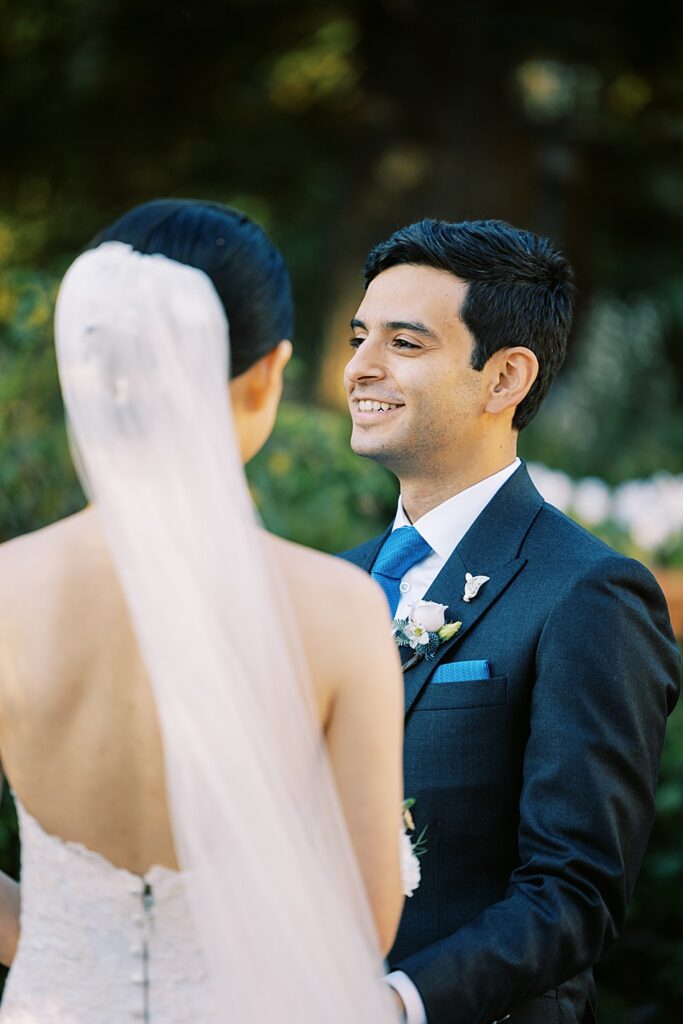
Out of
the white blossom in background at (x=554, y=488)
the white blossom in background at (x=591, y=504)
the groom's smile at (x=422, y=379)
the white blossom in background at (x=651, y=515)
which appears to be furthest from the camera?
the white blossom in background at (x=651, y=515)

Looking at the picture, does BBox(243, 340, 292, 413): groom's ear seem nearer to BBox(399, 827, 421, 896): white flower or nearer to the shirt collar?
BBox(399, 827, 421, 896): white flower

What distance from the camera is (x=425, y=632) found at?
272 centimetres

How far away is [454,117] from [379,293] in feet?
24.9

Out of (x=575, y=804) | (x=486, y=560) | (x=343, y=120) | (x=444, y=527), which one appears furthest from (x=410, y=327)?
(x=343, y=120)

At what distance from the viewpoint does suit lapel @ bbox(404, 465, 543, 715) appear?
273cm

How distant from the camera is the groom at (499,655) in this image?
243 centimetres

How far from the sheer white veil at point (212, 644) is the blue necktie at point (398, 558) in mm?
1112

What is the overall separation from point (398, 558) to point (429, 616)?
0.31 metres

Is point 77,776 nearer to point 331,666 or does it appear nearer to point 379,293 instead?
point 331,666

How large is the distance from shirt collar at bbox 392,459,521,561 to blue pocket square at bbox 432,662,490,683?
1.15 feet

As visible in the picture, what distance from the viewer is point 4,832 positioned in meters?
3.71

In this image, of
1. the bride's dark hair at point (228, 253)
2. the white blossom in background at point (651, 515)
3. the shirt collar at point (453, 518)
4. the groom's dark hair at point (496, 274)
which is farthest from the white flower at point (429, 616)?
the white blossom in background at point (651, 515)

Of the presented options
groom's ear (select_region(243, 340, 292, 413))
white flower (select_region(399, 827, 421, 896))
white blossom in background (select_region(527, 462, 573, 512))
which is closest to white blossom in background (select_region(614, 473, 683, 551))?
white blossom in background (select_region(527, 462, 573, 512))

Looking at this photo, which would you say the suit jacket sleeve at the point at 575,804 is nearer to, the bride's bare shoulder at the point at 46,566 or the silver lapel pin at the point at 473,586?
the silver lapel pin at the point at 473,586
